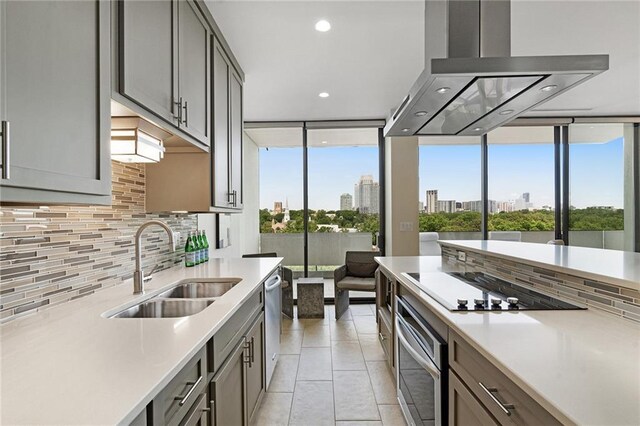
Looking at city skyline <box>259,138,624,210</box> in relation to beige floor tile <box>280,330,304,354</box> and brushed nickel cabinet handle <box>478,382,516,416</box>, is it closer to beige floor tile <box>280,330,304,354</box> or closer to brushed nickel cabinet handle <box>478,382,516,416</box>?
beige floor tile <box>280,330,304,354</box>

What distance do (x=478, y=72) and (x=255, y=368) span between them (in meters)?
2.00

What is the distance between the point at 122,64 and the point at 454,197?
198 inches

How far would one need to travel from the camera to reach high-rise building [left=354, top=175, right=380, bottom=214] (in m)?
5.46

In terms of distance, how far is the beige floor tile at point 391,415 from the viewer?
2.25 metres

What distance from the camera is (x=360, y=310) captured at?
16.2 feet

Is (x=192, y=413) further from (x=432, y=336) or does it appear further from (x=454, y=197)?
(x=454, y=197)

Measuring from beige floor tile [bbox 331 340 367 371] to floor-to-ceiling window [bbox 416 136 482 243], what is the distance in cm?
237

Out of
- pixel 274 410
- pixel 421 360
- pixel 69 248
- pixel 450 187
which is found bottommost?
pixel 274 410

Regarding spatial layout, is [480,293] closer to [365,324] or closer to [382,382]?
[382,382]

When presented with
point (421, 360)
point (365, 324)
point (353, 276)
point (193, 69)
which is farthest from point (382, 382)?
point (193, 69)

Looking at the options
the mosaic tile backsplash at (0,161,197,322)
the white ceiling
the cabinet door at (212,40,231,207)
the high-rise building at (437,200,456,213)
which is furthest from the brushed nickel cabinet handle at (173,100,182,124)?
the high-rise building at (437,200,456,213)

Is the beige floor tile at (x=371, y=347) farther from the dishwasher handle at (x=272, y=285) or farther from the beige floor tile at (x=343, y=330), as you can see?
the dishwasher handle at (x=272, y=285)

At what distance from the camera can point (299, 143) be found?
18.1ft

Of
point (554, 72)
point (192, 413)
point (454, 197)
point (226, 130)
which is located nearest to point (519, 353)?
point (192, 413)
